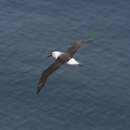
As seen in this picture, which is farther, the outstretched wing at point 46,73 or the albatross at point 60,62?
the albatross at point 60,62

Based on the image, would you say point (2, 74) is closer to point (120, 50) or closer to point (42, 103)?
point (42, 103)

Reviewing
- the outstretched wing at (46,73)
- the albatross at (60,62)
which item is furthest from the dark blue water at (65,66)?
the outstretched wing at (46,73)

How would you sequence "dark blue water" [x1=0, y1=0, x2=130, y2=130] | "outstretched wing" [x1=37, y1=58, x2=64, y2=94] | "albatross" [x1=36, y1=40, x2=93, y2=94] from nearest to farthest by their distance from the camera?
"outstretched wing" [x1=37, y1=58, x2=64, y2=94] < "albatross" [x1=36, y1=40, x2=93, y2=94] < "dark blue water" [x1=0, y1=0, x2=130, y2=130]

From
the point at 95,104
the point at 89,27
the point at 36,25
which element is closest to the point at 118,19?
the point at 89,27

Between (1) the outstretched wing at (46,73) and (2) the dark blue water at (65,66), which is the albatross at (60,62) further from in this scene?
(2) the dark blue water at (65,66)

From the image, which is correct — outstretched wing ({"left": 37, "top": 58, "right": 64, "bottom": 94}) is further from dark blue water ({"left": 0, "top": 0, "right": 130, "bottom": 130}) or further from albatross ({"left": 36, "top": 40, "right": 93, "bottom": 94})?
dark blue water ({"left": 0, "top": 0, "right": 130, "bottom": 130})

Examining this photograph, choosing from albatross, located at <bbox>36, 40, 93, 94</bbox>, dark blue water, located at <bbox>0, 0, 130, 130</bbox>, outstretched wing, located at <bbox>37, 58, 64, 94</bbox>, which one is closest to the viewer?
outstretched wing, located at <bbox>37, 58, 64, 94</bbox>

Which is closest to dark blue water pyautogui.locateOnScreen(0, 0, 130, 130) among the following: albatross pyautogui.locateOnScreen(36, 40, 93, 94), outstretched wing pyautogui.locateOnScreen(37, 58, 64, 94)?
albatross pyautogui.locateOnScreen(36, 40, 93, 94)

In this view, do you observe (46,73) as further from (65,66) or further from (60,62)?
(65,66)
